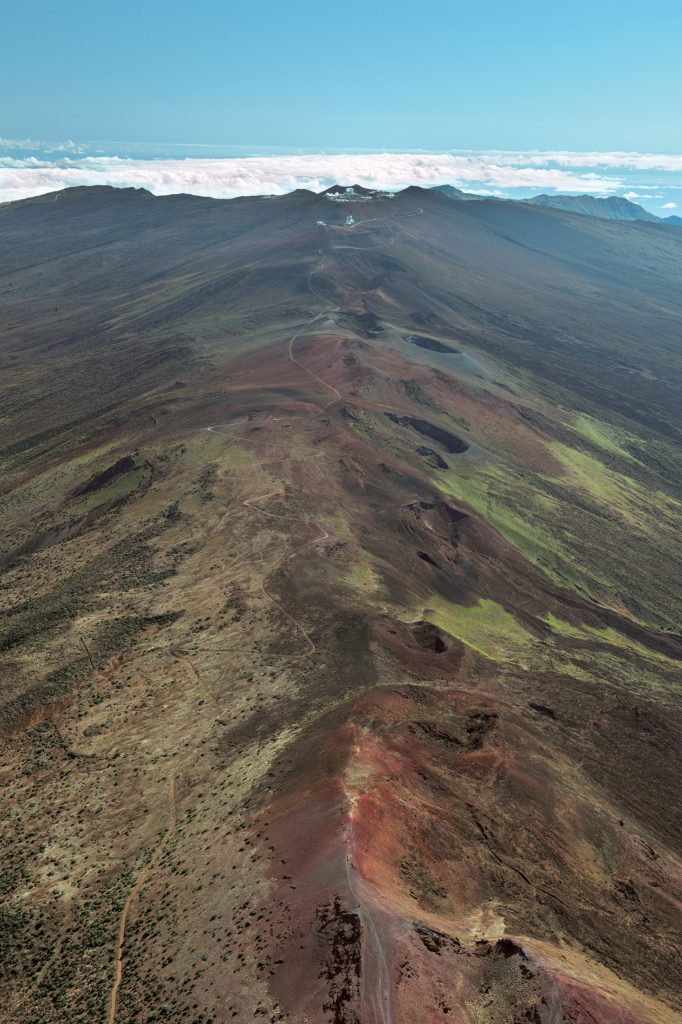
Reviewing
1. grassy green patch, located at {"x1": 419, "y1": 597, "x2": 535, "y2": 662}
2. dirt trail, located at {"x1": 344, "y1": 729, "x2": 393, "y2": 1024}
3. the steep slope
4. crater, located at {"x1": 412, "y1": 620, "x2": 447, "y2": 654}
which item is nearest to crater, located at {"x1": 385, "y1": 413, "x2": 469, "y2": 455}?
the steep slope

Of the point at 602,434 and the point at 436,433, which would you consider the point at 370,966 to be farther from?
the point at 602,434

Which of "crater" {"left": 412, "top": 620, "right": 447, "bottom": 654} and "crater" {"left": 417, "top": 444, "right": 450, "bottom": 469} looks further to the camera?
"crater" {"left": 417, "top": 444, "right": 450, "bottom": 469}

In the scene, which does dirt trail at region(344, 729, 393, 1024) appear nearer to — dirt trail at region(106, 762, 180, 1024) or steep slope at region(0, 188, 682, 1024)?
steep slope at region(0, 188, 682, 1024)

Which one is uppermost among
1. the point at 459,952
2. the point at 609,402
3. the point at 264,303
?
the point at 264,303

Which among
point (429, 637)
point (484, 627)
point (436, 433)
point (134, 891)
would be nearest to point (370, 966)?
point (134, 891)

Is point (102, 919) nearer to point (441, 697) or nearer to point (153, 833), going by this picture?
point (153, 833)

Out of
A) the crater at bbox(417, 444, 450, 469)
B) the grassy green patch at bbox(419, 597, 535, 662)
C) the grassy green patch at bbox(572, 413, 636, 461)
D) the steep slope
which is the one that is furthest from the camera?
the grassy green patch at bbox(572, 413, 636, 461)

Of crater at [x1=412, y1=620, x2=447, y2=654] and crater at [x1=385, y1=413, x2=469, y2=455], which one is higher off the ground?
crater at [x1=385, y1=413, x2=469, y2=455]

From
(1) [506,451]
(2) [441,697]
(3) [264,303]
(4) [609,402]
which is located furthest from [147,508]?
(4) [609,402]
